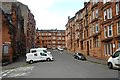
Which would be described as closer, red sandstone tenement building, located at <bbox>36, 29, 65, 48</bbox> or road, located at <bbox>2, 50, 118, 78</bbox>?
road, located at <bbox>2, 50, 118, 78</bbox>

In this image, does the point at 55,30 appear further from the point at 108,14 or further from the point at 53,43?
the point at 108,14

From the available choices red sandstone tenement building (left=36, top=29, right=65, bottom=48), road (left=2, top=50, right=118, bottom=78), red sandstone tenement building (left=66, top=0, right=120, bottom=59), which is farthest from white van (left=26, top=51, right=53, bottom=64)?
red sandstone tenement building (left=36, top=29, right=65, bottom=48)

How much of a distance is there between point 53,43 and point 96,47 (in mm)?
91713

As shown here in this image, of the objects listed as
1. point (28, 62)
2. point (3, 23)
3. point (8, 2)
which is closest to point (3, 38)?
point (3, 23)

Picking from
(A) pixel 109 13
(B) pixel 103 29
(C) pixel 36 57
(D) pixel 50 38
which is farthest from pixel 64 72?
(D) pixel 50 38

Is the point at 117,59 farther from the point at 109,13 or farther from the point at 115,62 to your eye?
the point at 109,13

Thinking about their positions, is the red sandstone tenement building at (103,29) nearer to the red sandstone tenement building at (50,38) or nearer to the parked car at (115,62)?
the parked car at (115,62)

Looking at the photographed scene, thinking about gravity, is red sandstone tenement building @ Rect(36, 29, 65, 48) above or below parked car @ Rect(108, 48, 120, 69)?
above

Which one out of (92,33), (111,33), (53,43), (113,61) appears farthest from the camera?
(53,43)

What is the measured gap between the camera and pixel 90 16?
60.6 metres

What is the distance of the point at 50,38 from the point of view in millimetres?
145750

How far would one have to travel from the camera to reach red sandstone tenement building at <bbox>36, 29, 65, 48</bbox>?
14362cm

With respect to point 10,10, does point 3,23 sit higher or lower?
lower

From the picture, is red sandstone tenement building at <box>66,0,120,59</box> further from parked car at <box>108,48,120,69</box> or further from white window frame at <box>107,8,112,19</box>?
parked car at <box>108,48,120,69</box>
